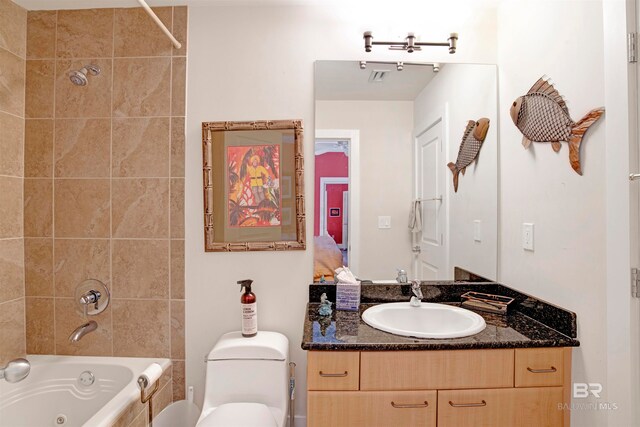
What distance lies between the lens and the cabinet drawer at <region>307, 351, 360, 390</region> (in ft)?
4.21

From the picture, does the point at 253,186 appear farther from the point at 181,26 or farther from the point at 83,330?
the point at 83,330

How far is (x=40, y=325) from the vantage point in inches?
73.5

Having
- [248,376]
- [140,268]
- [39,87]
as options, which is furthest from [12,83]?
[248,376]

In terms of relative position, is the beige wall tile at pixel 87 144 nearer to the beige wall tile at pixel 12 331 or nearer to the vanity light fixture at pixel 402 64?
the beige wall tile at pixel 12 331

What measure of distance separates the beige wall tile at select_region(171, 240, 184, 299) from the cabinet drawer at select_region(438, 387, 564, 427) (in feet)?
4.55

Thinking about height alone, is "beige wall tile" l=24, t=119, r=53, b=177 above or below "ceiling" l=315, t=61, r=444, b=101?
below

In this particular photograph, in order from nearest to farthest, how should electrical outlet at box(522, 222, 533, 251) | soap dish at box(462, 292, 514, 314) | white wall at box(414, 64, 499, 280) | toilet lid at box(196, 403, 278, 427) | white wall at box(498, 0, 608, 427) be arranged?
white wall at box(498, 0, 608, 427)
toilet lid at box(196, 403, 278, 427)
electrical outlet at box(522, 222, 533, 251)
soap dish at box(462, 292, 514, 314)
white wall at box(414, 64, 499, 280)

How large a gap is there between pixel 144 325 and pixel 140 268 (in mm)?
317

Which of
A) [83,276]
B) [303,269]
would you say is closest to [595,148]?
[303,269]

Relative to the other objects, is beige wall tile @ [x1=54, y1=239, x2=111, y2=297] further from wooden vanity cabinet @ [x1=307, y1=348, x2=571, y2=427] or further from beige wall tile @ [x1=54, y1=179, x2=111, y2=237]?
wooden vanity cabinet @ [x1=307, y1=348, x2=571, y2=427]

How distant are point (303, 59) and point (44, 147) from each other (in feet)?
4.98

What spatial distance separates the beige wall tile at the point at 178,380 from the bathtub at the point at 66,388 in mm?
70

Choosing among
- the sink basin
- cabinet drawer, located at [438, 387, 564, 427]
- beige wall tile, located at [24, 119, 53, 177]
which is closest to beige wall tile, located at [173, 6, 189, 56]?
beige wall tile, located at [24, 119, 53, 177]

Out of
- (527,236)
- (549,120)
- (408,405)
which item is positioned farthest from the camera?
(527,236)
